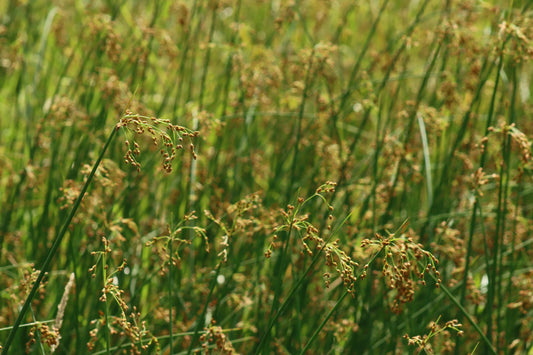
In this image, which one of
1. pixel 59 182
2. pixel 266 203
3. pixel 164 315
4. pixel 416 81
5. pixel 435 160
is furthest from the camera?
pixel 416 81

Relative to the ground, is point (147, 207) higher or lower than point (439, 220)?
lower

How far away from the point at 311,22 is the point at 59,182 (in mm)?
3238

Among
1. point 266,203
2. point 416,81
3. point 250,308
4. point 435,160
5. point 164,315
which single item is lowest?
point 250,308

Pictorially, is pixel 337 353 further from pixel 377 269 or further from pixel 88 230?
pixel 88 230

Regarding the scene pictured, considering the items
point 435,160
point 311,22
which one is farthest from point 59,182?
point 311,22

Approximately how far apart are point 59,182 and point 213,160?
0.77 m

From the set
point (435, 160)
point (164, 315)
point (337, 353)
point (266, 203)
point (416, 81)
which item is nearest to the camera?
point (164, 315)

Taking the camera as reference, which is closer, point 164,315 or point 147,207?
point 164,315

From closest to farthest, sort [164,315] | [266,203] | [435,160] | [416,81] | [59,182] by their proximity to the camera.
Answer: [164,315]
[59,182]
[266,203]
[435,160]
[416,81]

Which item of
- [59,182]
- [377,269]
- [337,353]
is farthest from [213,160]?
[337,353]

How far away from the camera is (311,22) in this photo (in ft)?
17.8

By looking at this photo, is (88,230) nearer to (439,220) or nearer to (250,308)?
(250,308)

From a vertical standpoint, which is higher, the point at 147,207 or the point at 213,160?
the point at 213,160

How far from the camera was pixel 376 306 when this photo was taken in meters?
2.63
